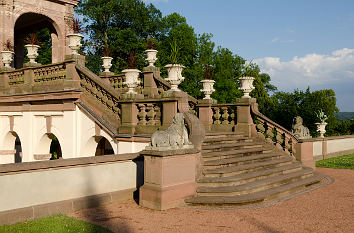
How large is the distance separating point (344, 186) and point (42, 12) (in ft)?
56.1

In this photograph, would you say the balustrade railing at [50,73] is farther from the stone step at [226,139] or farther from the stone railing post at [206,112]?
the stone step at [226,139]

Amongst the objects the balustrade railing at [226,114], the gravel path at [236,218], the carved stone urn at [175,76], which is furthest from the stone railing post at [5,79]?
the gravel path at [236,218]

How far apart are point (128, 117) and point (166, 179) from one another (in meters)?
3.52

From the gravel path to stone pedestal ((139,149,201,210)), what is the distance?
24cm

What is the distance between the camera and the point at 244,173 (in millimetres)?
9641

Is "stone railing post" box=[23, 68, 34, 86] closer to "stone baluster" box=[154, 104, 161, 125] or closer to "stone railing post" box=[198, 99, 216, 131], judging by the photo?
"stone baluster" box=[154, 104, 161, 125]

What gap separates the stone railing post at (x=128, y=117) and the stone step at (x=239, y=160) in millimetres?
2590

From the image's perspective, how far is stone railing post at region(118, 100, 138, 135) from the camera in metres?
10.6

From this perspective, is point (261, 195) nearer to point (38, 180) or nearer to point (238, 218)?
point (238, 218)

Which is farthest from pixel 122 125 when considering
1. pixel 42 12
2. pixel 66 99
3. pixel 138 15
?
pixel 138 15

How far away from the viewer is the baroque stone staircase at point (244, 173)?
824 centimetres

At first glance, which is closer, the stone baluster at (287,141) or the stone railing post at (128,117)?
the stone railing post at (128,117)

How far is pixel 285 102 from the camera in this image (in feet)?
152

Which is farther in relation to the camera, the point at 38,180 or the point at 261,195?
the point at 261,195
